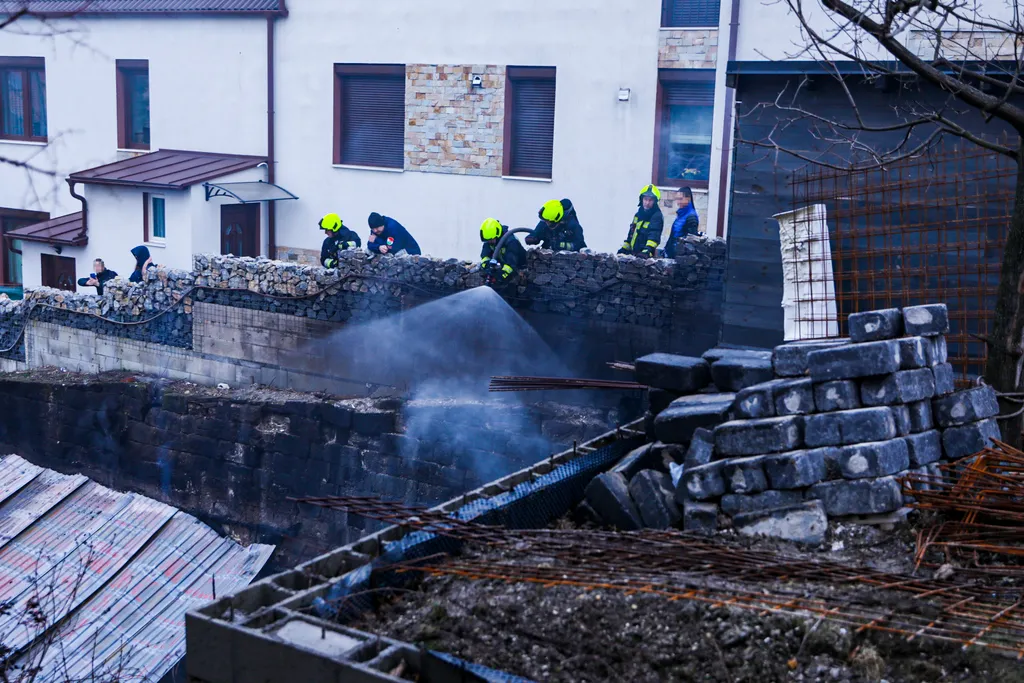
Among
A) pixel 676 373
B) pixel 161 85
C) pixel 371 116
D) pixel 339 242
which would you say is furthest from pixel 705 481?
pixel 161 85

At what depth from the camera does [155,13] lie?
20953 millimetres

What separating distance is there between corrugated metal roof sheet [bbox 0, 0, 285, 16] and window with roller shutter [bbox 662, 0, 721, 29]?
25.7ft

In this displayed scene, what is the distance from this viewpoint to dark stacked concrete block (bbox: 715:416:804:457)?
251 inches

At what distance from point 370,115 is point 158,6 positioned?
5.70m

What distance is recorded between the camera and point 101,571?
1069 cm

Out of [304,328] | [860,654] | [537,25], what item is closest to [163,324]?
[304,328]

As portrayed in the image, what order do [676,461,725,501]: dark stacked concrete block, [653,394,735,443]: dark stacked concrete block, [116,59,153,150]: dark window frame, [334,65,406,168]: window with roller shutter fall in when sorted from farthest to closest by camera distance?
1. [116,59,153,150]: dark window frame
2. [334,65,406,168]: window with roller shutter
3. [653,394,735,443]: dark stacked concrete block
4. [676,461,725,501]: dark stacked concrete block

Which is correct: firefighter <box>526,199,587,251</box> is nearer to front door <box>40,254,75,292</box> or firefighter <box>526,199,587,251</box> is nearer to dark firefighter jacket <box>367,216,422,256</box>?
dark firefighter jacket <box>367,216,422,256</box>

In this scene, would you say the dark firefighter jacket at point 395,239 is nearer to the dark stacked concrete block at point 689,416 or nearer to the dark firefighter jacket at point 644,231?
the dark firefighter jacket at point 644,231

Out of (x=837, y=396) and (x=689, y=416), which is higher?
(x=837, y=396)

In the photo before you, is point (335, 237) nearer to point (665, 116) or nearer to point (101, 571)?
point (665, 116)

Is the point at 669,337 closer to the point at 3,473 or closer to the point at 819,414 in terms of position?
the point at 819,414

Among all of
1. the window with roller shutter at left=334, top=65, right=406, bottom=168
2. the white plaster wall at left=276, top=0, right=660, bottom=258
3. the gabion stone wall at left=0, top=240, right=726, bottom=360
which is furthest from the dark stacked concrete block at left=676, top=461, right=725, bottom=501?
the window with roller shutter at left=334, top=65, right=406, bottom=168

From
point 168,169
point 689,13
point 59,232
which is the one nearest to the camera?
point 689,13
